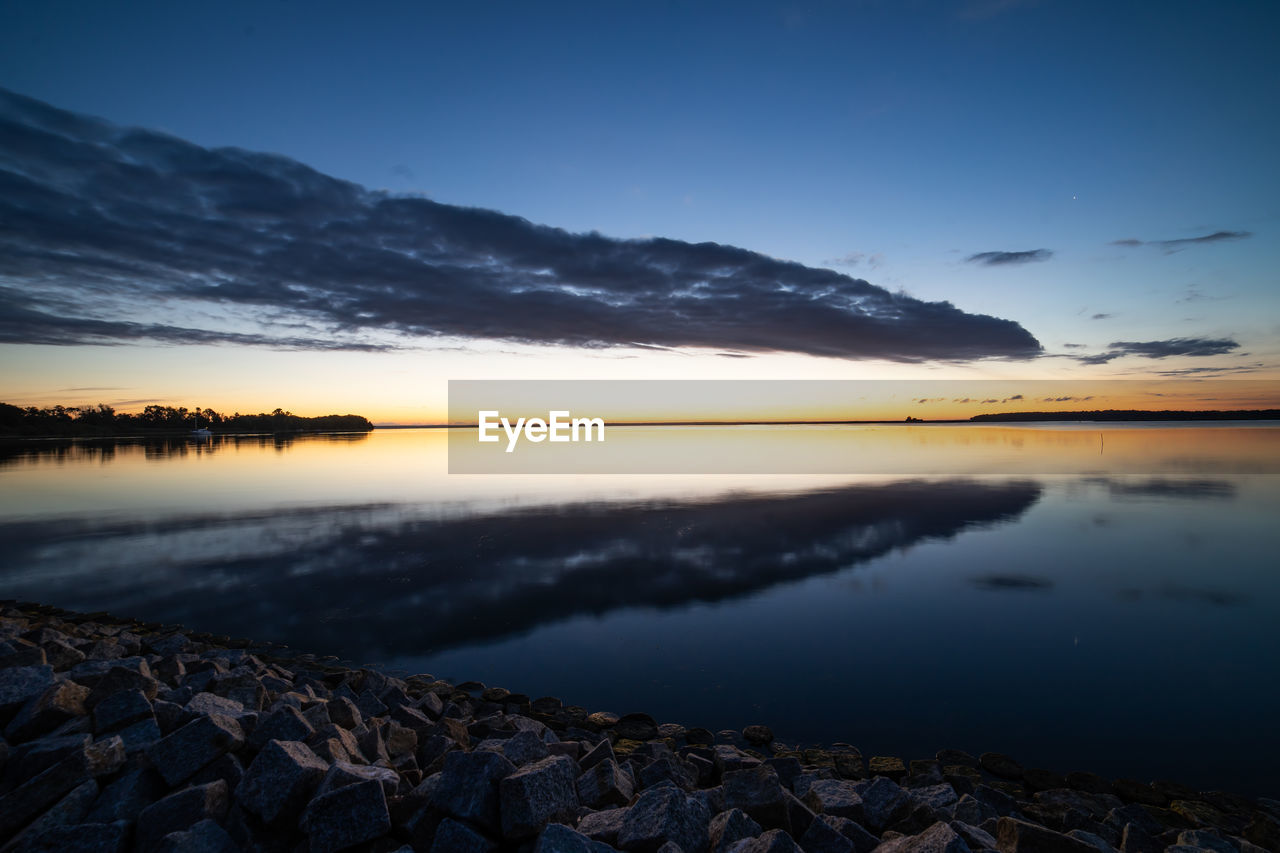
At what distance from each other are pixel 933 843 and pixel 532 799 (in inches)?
88.7

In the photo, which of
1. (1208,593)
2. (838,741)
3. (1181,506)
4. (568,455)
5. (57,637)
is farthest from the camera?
(568,455)

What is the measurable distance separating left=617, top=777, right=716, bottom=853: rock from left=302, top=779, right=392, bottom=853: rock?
4.71 feet

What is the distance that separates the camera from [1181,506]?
20.0 meters

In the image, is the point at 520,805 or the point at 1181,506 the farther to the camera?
the point at 1181,506

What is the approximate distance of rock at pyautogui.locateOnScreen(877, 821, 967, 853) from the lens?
318 centimetres

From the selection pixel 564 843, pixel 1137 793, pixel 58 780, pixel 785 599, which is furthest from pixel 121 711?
pixel 785 599

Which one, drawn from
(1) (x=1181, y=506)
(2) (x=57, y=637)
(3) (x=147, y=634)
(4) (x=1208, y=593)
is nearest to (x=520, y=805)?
(2) (x=57, y=637)

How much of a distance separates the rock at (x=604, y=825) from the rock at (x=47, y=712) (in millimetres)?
4177

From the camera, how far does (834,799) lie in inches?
A: 168

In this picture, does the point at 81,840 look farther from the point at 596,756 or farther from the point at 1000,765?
the point at 1000,765

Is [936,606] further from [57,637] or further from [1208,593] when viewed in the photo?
[57,637]

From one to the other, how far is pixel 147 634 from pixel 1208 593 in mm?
17814

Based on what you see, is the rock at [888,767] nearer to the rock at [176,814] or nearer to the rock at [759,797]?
the rock at [759,797]

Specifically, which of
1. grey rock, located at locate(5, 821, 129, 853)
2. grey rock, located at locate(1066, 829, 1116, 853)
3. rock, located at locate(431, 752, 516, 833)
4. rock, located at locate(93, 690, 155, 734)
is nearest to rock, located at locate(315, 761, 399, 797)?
rock, located at locate(431, 752, 516, 833)
